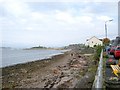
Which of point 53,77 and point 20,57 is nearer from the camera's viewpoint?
point 53,77

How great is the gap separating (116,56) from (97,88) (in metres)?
24.7

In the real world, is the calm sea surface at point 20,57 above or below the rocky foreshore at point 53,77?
below

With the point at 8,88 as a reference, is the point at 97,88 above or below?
above

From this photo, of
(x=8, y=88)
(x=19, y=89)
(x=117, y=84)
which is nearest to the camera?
(x=117, y=84)

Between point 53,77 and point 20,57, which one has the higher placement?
point 53,77

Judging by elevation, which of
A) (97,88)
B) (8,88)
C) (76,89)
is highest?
(97,88)

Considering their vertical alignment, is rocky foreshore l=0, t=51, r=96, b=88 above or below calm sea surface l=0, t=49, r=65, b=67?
above

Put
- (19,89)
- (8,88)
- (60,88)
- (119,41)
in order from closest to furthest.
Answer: (60,88), (19,89), (8,88), (119,41)

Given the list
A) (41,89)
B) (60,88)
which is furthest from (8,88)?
(60,88)

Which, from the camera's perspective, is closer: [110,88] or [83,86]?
[110,88]

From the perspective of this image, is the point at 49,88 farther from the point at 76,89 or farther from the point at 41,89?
the point at 76,89

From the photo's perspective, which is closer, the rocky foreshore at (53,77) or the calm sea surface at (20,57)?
the rocky foreshore at (53,77)

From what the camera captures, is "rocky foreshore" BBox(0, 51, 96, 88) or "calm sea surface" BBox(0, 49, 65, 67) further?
"calm sea surface" BBox(0, 49, 65, 67)

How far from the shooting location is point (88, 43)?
447ft
